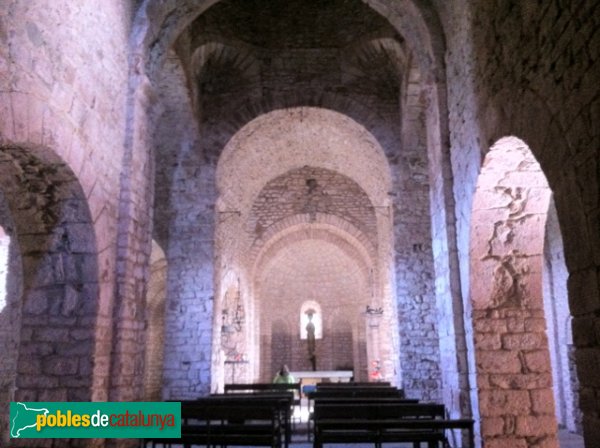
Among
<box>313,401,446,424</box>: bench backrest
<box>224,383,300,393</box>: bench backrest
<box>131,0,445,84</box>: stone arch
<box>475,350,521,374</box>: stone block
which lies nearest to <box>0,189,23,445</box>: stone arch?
<box>131,0,445,84</box>: stone arch

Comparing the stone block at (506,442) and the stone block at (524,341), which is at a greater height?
the stone block at (524,341)

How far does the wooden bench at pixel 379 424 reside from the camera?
4.92 m

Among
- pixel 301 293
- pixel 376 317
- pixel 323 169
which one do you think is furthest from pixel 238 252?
pixel 301 293

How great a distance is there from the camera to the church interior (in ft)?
12.5

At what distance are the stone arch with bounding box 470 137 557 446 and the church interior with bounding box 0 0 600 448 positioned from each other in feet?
0.06

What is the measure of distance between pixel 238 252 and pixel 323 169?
11.8 feet

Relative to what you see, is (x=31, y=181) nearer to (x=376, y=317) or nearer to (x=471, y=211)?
(x=471, y=211)

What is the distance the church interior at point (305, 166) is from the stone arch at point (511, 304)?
0.02 meters

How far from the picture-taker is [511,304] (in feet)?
18.2

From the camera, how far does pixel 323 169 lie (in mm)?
16438

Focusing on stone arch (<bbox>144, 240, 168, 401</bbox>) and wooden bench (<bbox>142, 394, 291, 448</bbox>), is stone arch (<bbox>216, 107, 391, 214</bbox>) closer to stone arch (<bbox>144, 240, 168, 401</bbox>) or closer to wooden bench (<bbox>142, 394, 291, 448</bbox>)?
stone arch (<bbox>144, 240, 168, 401</bbox>)

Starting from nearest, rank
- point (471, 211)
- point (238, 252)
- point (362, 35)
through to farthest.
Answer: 1. point (471, 211)
2. point (362, 35)
3. point (238, 252)

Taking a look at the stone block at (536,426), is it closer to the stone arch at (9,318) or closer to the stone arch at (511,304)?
the stone arch at (511,304)

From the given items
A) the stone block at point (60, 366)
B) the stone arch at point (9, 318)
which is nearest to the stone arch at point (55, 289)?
the stone block at point (60, 366)
